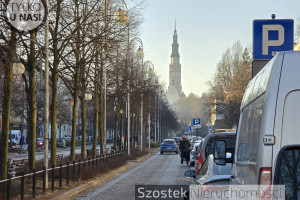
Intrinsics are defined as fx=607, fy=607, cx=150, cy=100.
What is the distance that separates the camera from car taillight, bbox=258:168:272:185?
4.90 meters

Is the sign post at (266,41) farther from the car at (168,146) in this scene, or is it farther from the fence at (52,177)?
the car at (168,146)

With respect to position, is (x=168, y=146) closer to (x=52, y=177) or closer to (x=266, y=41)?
(x=52, y=177)

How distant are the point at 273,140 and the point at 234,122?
67.3m

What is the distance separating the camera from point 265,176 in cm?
493

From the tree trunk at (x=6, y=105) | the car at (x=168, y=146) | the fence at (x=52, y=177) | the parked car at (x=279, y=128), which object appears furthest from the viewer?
the car at (x=168, y=146)

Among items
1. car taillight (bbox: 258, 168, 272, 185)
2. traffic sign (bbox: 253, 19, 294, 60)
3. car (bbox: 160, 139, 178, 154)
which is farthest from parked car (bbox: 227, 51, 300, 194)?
car (bbox: 160, 139, 178, 154)

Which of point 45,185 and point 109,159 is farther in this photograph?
point 109,159

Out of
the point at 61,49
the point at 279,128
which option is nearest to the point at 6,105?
the point at 61,49

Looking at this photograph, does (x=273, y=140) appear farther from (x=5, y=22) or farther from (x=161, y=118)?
(x=161, y=118)

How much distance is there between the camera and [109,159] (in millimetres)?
34906

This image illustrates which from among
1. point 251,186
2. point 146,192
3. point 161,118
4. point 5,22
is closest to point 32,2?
point 5,22

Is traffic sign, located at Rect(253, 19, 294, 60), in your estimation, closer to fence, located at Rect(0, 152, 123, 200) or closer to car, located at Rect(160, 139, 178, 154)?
fence, located at Rect(0, 152, 123, 200)

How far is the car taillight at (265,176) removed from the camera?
490cm

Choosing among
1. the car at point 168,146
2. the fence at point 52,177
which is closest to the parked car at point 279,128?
the fence at point 52,177
